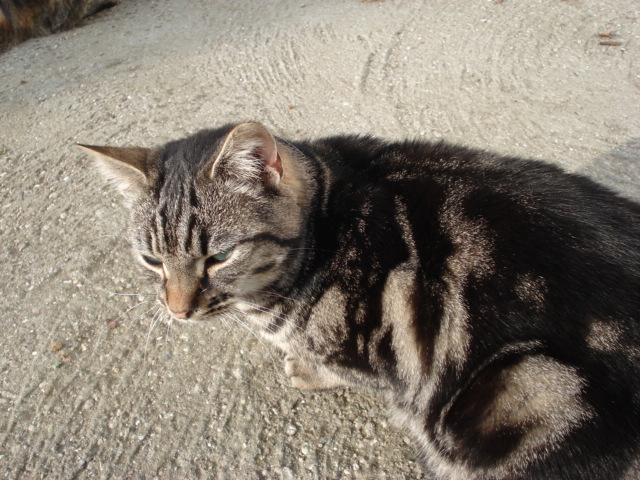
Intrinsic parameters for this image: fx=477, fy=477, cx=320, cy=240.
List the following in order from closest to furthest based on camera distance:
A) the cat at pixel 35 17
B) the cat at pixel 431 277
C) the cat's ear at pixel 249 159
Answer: the cat at pixel 431 277 → the cat's ear at pixel 249 159 → the cat at pixel 35 17

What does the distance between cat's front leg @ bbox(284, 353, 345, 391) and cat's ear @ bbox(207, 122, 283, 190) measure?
36.4 inches

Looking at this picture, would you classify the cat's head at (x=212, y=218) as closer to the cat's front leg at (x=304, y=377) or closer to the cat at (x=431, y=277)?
the cat at (x=431, y=277)

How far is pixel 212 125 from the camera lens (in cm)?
412

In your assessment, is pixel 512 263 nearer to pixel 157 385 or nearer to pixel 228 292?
pixel 228 292

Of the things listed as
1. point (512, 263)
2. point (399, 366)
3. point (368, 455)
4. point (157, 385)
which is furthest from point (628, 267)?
Result: point (157, 385)

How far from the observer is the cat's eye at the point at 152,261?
204 centimetres

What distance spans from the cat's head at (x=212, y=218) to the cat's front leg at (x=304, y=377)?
0.55 metres

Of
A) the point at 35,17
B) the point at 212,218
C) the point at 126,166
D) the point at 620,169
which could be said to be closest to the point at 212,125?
the point at 126,166

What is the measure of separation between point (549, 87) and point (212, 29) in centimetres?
363

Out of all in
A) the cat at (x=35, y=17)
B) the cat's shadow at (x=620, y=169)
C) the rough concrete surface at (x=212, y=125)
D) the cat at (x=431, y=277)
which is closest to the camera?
the cat at (x=431, y=277)

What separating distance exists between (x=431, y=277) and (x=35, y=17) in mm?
6049

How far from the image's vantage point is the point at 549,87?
166 inches

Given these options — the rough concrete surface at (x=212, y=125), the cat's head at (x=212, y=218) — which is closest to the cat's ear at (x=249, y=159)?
the cat's head at (x=212, y=218)

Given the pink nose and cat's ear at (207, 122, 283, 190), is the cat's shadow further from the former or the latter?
the pink nose
